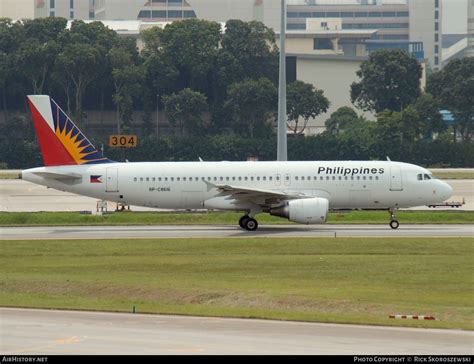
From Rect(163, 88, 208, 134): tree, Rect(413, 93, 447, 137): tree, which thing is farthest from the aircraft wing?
Rect(413, 93, 447, 137): tree

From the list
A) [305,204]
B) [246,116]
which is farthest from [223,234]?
[246,116]

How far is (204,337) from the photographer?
928 inches

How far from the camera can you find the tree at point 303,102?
5556 inches

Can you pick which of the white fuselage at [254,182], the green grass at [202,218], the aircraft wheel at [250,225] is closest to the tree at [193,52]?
the green grass at [202,218]

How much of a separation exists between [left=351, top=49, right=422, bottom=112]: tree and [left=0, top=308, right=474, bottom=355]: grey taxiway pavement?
122581 millimetres

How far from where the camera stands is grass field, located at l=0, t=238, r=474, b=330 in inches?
1161

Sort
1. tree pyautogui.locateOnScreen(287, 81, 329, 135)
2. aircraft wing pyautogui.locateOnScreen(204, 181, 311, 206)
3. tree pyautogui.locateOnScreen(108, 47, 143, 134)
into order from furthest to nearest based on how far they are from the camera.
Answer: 1. tree pyautogui.locateOnScreen(287, 81, 329, 135)
2. tree pyautogui.locateOnScreen(108, 47, 143, 134)
3. aircraft wing pyautogui.locateOnScreen(204, 181, 311, 206)

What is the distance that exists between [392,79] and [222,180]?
96254 mm

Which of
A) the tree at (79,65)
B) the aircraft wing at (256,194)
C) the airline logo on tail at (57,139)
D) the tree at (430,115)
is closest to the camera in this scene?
the aircraft wing at (256,194)

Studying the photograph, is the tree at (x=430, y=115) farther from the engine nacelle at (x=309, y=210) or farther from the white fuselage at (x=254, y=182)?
the engine nacelle at (x=309, y=210)

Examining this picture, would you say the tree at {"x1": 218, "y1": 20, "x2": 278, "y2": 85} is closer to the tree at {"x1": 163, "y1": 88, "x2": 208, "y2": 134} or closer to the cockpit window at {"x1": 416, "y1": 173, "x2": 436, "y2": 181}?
the tree at {"x1": 163, "y1": 88, "x2": 208, "y2": 134}

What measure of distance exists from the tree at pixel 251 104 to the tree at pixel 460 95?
71.2ft

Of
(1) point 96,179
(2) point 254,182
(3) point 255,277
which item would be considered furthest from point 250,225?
(3) point 255,277

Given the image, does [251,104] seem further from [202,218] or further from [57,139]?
[57,139]
